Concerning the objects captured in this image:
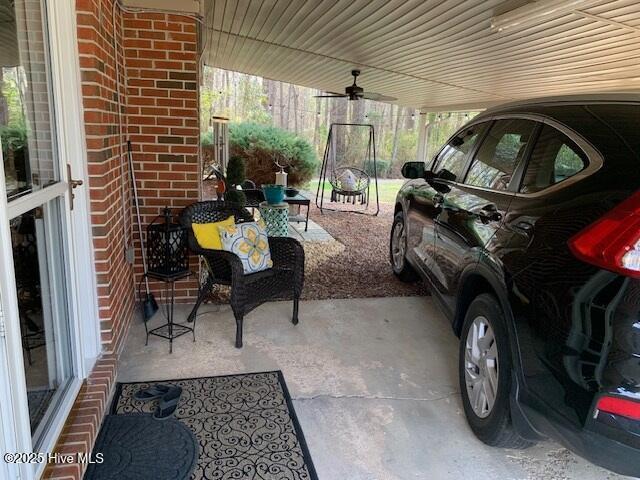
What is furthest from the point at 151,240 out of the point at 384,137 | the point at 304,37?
the point at 384,137

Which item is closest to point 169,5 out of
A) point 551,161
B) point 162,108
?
point 162,108

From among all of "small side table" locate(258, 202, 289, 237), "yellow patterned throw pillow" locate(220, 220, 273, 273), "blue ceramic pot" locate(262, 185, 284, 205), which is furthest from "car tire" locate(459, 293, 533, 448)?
"blue ceramic pot" locate(262, 185, 284, 205)

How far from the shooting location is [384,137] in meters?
17.3

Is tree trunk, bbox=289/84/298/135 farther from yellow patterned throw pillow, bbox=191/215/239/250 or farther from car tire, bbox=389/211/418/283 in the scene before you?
yellow patterned throw pillow, bbox=191/215/239/250

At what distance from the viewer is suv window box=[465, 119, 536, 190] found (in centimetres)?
236

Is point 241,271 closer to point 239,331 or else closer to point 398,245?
point 239,331

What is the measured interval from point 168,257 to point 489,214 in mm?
2029

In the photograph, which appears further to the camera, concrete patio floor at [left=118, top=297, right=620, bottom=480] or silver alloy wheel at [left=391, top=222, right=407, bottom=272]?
silver alloy wheel at [left=391, top=222, right=407, bottom=272]

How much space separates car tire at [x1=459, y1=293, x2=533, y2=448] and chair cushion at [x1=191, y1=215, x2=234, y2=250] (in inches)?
69.1

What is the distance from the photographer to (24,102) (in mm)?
1819

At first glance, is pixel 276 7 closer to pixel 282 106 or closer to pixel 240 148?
pixel 240 148

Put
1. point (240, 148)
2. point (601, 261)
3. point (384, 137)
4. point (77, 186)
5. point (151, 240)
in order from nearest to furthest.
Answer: point (601, 261), point (77, 186), point (151, 240), point (240, 148), point (384, 137)

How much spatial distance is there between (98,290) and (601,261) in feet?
7.71

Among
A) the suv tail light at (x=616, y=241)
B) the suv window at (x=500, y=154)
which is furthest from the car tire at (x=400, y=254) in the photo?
the suv tail light at (x=616, y=241)
